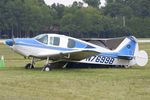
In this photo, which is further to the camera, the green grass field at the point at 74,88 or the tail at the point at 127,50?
the tail at the point at 127,50

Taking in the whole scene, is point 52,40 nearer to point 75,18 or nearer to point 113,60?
point 113,60

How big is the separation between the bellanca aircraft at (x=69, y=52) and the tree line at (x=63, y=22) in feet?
258

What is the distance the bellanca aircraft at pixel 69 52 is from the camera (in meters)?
24.2

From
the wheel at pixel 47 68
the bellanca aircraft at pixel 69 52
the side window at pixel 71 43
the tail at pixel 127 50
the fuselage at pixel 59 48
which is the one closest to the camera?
the wheel at pixel 47 68

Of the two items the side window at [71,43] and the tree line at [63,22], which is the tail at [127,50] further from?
the tree line at [63,22]

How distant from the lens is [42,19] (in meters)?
114

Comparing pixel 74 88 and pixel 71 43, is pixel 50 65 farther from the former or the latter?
pixel 74 88

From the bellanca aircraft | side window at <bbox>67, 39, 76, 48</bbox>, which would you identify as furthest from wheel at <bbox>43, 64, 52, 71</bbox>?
side window at <bbox>67, 39, 76, 48</bbox>

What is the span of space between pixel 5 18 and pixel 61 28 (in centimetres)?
1223

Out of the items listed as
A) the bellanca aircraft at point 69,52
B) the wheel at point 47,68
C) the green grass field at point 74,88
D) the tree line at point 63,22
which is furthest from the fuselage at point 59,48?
the tree line at point 63,22

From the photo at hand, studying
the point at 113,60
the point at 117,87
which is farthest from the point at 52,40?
the point at 117,87

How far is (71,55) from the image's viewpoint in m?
24.2

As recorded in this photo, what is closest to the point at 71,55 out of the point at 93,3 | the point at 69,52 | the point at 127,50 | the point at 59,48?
the point at 69,52

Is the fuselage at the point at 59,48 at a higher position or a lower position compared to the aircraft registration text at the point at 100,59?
higher
